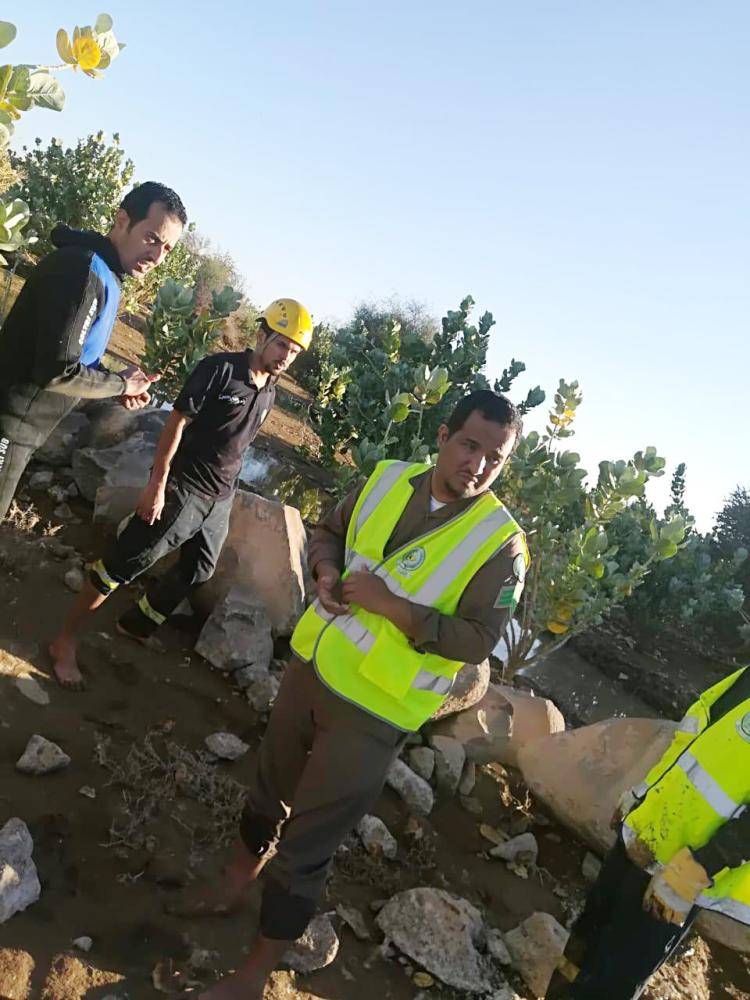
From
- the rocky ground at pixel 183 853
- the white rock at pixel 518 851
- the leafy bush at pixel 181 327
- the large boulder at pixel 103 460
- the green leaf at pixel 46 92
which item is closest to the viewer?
the green leaf at pixel 46 92

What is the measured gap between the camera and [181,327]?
6.75m

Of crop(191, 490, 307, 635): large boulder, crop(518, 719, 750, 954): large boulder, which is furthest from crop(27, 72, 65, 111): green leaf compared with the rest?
crop(518, 719, 750, 954): large boulder

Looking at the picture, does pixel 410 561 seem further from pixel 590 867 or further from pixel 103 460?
pixel 103 460

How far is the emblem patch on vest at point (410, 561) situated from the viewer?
2215 millimetres

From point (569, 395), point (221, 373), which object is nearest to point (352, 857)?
point (221, 373)

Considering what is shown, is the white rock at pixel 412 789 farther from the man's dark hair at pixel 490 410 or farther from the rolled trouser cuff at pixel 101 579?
the man's dark hair at pixel 490 410

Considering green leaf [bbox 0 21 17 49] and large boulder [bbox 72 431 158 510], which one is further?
large boulder [bbox 72 431 158 510]

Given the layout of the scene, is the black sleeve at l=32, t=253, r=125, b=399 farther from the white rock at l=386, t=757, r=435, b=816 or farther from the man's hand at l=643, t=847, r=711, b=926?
the man's hand at l=643, t=847, r=711, b=926

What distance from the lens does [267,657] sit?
4352 millimetres

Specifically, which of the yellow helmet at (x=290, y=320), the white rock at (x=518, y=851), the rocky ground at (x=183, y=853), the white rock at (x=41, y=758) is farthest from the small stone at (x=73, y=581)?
the white rock at (x=518, y=851)

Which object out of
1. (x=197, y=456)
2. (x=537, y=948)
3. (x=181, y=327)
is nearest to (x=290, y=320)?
(x=197, y=456)

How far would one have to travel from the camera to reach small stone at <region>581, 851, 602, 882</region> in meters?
4.02

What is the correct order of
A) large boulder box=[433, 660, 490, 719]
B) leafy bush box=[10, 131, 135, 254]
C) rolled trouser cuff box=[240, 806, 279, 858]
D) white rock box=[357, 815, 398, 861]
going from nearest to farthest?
1. rolled trouser cuff box=[240, 806, 279, 858]
2. white rock box=[357, 815, 398, 861]
3. large boulder box=[433, 660, 490, 719]
4. leafy bush box=[10, 131, 135, 254]

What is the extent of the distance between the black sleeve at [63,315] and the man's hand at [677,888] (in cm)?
269
